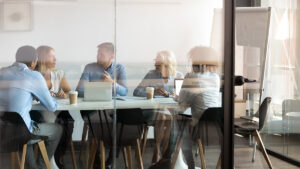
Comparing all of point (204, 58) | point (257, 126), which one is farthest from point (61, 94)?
point (257, 126)

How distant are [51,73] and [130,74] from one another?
575mm

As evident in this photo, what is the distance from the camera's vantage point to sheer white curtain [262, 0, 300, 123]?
13.1ft

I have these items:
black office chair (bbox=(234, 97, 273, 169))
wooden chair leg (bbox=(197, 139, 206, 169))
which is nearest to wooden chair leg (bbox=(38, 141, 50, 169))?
wooden chair leg (bbox=(197, 139, 206, 169))

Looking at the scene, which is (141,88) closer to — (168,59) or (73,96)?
(168,59)

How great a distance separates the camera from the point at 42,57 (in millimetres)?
3137

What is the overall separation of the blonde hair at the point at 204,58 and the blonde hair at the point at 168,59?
13 centimetres

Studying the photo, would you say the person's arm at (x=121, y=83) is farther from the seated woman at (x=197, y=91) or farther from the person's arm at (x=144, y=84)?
the seated woman at (x=197, y=91)

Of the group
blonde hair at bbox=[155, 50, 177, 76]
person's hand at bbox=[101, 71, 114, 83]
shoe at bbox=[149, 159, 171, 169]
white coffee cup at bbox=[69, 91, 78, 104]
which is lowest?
shoe at bbox=[149, 159, 171, 169]

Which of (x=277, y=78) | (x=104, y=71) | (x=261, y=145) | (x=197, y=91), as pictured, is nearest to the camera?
(x=104, y=71)

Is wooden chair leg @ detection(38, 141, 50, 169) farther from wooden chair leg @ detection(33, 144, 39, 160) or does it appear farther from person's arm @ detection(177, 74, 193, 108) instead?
person's arm @ detection(177, 74, 193, 108)

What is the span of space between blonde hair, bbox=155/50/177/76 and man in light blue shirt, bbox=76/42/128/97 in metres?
0.29

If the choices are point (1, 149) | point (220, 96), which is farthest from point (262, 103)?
point (1, 149)

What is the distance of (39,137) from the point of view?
3.16 meters

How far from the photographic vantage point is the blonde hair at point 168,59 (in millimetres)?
3314
